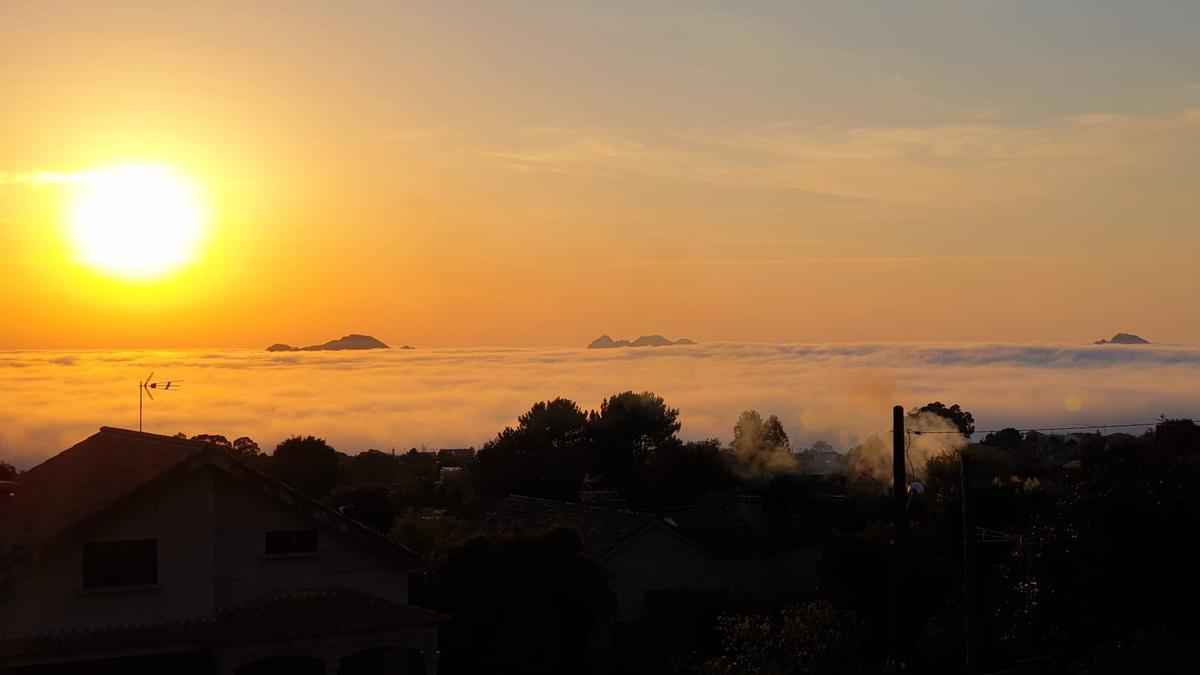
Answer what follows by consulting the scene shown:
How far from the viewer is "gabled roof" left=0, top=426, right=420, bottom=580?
1141 inches

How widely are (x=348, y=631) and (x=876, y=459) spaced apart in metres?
91.5

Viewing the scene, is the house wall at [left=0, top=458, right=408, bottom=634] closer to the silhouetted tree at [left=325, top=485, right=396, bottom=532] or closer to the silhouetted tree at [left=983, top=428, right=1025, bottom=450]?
the silhouetted tree at [left=325, top=485, right=396, bottom=532]

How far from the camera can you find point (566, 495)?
328 feet

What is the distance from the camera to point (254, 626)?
28797 mm

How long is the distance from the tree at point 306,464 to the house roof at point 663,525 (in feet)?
119

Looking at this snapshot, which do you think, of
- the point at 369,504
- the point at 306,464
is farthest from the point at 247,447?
the point at 369,504

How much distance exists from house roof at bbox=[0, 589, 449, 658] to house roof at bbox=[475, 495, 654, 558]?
55.7 feet

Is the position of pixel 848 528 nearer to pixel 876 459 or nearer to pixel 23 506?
pixel 876 459

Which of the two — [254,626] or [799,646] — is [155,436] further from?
[799,646]

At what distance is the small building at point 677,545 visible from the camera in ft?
178

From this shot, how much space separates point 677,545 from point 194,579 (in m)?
30.4

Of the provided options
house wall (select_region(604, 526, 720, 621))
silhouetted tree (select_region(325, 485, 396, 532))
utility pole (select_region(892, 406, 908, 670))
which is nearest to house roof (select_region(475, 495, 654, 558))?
house wall (select_region(604, 526, 720, 621))

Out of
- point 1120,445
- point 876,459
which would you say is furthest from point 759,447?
point 1120,445

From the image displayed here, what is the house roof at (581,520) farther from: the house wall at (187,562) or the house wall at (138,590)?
the house wall at (138,590)
